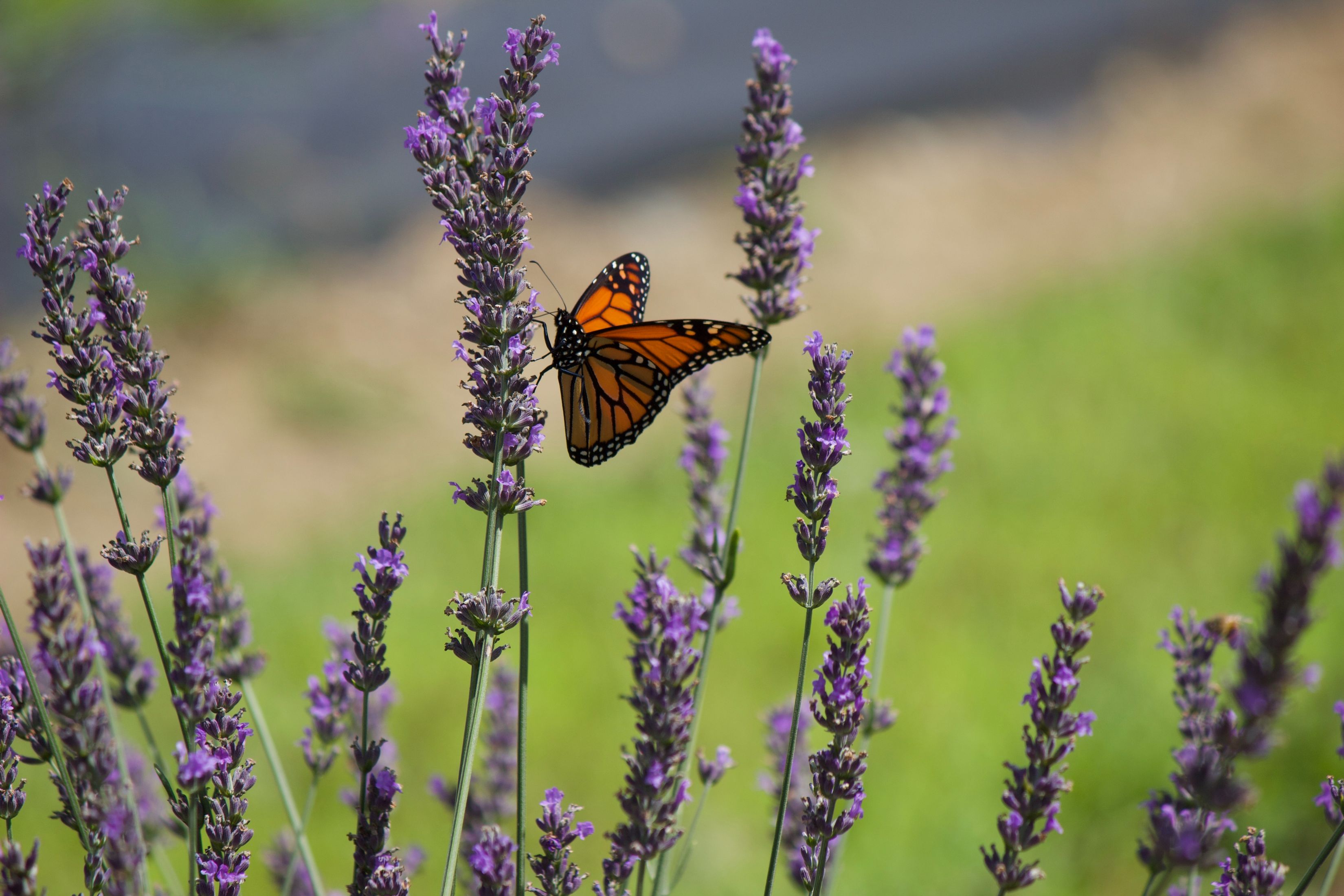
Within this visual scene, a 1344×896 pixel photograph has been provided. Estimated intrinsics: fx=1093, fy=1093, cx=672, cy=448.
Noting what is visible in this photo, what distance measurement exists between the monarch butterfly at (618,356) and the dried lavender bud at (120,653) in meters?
0.90

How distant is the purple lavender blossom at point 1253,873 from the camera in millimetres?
1334

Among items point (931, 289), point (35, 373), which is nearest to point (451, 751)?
point (35, 373)

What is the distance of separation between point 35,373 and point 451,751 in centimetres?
510

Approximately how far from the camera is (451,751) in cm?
433

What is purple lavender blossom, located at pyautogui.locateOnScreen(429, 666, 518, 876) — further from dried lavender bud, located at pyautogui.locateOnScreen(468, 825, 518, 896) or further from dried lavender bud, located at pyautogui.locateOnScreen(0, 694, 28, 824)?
dried lavender bud, located at pyautogui.locateOnScreen(0, 694, 28, 824)

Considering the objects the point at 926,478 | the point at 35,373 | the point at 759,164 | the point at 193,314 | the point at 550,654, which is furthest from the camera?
the point at 193,314

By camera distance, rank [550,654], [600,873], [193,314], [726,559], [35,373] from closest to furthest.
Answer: [726,559] → [600,873] → [550,654] → [35,373] → [193,314]

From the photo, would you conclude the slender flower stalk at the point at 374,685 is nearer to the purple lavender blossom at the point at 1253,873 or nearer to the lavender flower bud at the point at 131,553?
the lavender flower bud at the point at 131,553

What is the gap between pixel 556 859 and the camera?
1412 mm

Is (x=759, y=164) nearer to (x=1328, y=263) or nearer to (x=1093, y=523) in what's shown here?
(x=1093, y=523)

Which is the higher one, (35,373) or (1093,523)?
(35,373)

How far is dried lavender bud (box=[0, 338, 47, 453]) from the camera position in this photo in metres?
1.45

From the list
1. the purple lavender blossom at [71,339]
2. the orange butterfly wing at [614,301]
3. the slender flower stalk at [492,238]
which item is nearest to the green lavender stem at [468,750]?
the slender flower stalk at [492,238]

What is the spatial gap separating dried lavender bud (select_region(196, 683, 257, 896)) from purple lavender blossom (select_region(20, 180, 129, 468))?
0.37m
